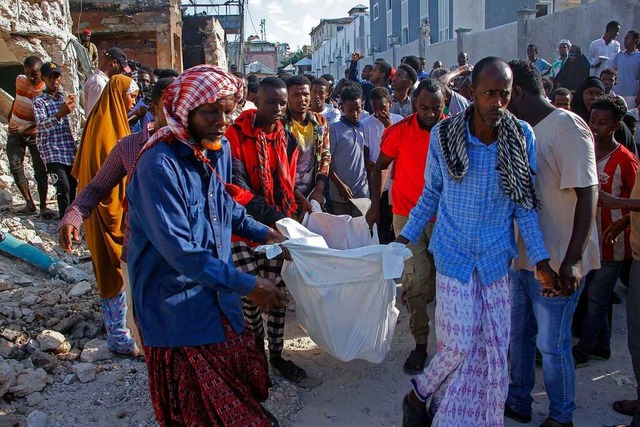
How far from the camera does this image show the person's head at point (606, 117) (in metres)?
3.58

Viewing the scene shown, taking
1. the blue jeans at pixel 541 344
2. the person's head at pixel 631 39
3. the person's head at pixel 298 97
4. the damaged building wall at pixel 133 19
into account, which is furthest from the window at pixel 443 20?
the blue jeans at pixel 541 344

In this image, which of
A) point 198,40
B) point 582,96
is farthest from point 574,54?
point 198,40

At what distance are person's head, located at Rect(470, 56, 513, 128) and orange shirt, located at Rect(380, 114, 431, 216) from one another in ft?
3.72

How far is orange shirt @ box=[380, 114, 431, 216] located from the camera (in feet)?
12.2

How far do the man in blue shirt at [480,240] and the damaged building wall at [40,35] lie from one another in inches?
294

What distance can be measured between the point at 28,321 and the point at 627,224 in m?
4.03

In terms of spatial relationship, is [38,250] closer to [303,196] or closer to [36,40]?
[303,196]

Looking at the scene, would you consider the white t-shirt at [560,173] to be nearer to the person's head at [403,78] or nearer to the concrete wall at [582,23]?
the person's head at [403,78]

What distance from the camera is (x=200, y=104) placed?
214 centimetres

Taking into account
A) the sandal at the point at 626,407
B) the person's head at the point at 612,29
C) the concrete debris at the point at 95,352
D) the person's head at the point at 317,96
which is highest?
the person's head at the point at 612,29

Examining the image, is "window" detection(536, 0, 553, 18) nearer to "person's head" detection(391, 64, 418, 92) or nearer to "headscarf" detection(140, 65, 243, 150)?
"person's head" detection(391, 64, 418, 92)

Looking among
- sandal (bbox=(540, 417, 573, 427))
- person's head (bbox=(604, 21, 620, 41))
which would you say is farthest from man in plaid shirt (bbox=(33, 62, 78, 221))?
person's head (bbox=(604, 21, 620, 41))

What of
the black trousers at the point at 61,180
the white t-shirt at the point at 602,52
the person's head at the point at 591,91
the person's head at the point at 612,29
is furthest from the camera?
the white t-shirt at the point at 602,52

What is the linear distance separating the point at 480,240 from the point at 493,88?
2.23 ft
